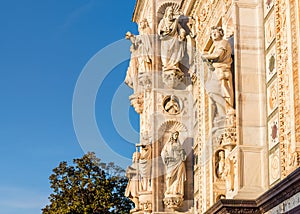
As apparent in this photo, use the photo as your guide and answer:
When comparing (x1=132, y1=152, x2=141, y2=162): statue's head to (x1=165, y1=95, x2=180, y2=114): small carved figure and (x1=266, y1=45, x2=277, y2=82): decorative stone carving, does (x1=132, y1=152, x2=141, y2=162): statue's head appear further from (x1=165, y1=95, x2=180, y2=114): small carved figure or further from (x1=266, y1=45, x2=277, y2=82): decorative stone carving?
(x1=266, y1=45, x2=277, y2=82): decorative stone carving

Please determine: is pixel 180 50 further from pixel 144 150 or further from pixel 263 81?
pixel 263 81

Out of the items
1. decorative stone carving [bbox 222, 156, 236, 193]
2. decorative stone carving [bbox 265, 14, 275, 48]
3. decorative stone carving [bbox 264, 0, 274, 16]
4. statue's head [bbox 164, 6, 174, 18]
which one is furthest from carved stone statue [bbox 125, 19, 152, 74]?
decorative stone carving [bbox 265, 14, 275, 48]

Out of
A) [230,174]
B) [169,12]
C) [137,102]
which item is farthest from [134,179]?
[230,174]

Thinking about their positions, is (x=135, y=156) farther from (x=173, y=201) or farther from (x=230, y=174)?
(x=230, y=174)

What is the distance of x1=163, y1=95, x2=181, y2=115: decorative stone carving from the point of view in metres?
19.8

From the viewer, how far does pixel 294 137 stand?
36.3ft

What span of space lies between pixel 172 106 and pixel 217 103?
5.34m

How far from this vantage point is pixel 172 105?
1980 cm

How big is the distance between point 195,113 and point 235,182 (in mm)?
6037

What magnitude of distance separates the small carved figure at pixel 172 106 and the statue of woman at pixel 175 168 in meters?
1.15

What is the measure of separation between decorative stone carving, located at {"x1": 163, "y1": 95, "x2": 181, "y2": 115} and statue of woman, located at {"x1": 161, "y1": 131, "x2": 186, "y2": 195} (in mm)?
1147

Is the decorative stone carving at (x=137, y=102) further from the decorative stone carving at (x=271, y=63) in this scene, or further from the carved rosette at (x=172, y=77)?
the decorative stone carving at (x=271, y=63)

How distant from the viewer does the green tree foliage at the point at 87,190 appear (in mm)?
32859

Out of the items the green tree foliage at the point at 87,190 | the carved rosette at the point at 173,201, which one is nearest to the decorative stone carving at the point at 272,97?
the carved rosette at the point at 173,201
